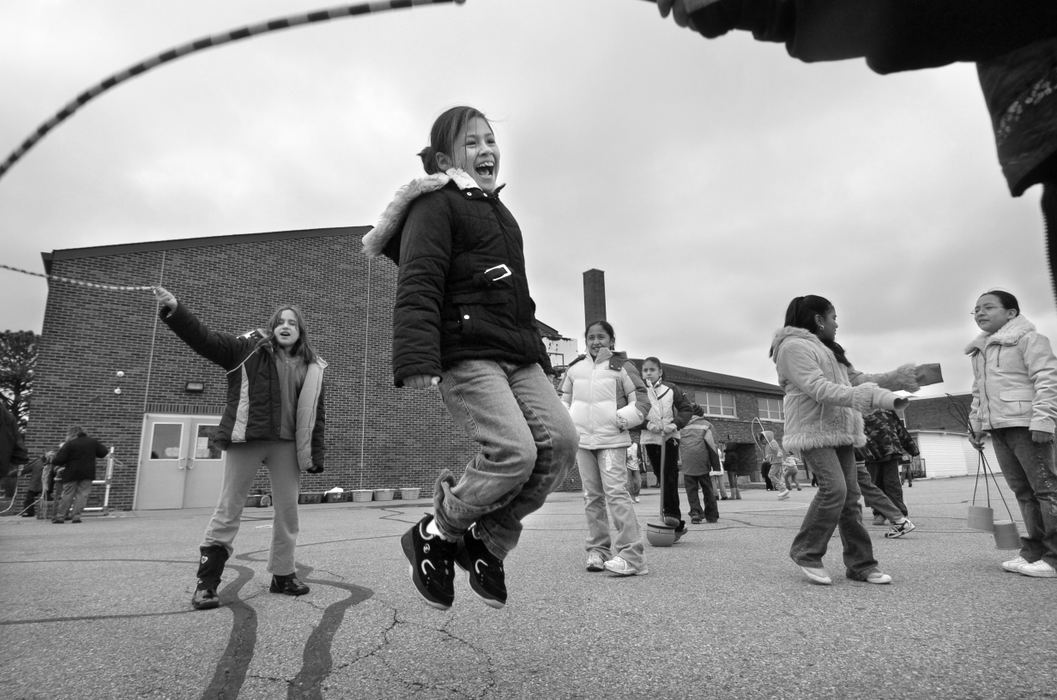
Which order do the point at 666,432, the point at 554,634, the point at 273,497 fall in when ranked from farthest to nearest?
1. the point at 666,432
2. the point at 273,497
3. the point at 554,634

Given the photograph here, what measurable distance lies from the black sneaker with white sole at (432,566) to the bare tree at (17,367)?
184 ft

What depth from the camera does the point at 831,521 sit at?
404 cm

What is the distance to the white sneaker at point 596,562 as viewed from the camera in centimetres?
477

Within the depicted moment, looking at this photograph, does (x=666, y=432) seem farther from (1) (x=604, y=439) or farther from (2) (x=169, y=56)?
(2) (x=169, y=56)

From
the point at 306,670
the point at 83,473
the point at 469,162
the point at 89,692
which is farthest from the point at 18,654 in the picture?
the point at 83,473

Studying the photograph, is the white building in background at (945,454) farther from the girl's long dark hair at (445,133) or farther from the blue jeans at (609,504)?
the girl's long dark hair at (445,133)

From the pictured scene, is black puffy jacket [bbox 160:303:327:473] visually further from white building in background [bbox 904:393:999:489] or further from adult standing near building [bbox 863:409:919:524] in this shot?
white building in background [bbox 904:393:999:489]

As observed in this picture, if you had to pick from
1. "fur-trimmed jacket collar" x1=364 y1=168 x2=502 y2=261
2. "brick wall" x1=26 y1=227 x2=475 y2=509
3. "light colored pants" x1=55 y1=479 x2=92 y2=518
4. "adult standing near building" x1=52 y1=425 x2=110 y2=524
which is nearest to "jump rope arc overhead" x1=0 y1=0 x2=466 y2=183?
"fur-trimmed jacket collar" x1=364 y1=168 x2=502 y2=261

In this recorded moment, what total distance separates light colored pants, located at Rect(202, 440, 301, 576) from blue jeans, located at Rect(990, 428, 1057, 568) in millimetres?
4717

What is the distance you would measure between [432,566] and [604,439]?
2860 millimetres

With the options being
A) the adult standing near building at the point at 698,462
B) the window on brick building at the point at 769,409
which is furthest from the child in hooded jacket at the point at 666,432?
the window on brick building at the point at 769,409

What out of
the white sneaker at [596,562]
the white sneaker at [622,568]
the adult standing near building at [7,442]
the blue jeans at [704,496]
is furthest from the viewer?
the blue jeans at [704,496]

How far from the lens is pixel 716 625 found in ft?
9.83

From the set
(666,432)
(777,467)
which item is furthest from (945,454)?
(666,432)
